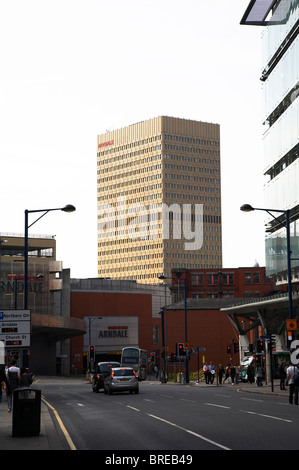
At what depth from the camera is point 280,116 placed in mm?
69562

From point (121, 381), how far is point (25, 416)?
23.4 metres

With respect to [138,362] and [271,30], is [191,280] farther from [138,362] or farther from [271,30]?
[271,30]

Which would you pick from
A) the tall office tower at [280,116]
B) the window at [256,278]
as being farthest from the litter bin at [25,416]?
the window at [256,278]

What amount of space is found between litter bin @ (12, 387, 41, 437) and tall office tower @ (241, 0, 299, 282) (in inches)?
1834

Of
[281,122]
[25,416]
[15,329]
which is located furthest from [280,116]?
[25,416]

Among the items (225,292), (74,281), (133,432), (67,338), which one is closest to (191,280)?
(225,292)

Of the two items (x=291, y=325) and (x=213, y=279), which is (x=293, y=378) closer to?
(x=291, y=325)

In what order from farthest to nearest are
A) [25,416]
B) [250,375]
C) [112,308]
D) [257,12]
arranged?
1. [112,308]
2. [257,12]
3. [250,375]
4. [25,416]

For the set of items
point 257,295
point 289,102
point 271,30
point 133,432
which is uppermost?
point 271,30

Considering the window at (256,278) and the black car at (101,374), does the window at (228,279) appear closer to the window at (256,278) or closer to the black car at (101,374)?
the window at (256,278)

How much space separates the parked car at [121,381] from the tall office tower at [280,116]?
25.3 m

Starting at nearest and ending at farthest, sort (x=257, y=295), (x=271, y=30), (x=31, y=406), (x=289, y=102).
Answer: (x=31, y=406)
(x=289, y=102)
(x=271, y=30)
(x=257, y=295)
